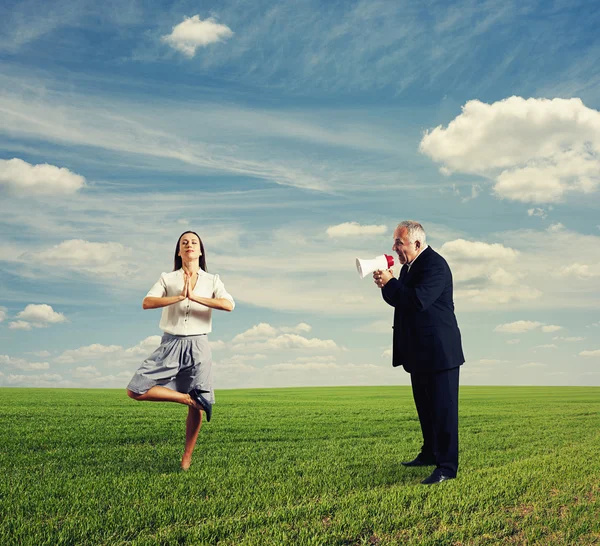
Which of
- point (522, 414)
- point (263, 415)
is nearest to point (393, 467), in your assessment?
point (263, 415)

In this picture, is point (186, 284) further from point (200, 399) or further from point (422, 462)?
point (422, 462)

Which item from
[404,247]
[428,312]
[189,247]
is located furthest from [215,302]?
[428,312]

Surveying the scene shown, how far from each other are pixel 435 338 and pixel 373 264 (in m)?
1.20

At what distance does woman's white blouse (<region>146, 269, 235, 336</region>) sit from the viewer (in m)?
7.14

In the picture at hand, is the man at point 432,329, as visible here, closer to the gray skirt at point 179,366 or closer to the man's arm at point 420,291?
the man's arm at point 420,291

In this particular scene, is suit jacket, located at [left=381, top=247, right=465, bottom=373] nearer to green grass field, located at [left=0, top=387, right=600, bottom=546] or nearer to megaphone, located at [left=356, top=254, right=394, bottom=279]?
megaphone, located at [left=356, top=254, right=394, bottom=279]

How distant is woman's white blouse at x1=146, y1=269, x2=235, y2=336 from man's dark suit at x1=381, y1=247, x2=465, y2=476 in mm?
2169

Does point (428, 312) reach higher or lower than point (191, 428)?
higher

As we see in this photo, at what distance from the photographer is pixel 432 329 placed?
7188 millimetres

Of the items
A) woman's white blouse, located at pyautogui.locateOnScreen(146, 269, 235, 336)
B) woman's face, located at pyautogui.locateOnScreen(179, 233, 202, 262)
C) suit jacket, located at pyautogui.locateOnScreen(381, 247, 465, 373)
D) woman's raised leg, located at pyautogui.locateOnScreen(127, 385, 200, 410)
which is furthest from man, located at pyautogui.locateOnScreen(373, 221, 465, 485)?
woman's raised leg, located at pyautogui.locateOnScreen(127, 385, 200, 410)

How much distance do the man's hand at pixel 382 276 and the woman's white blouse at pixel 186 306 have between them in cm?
183

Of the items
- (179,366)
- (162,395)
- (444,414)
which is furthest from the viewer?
(444,414)

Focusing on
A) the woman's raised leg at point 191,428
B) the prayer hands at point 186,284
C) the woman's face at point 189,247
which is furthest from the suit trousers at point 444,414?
the woman's face at point 189,247

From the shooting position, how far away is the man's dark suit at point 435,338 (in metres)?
7.07
